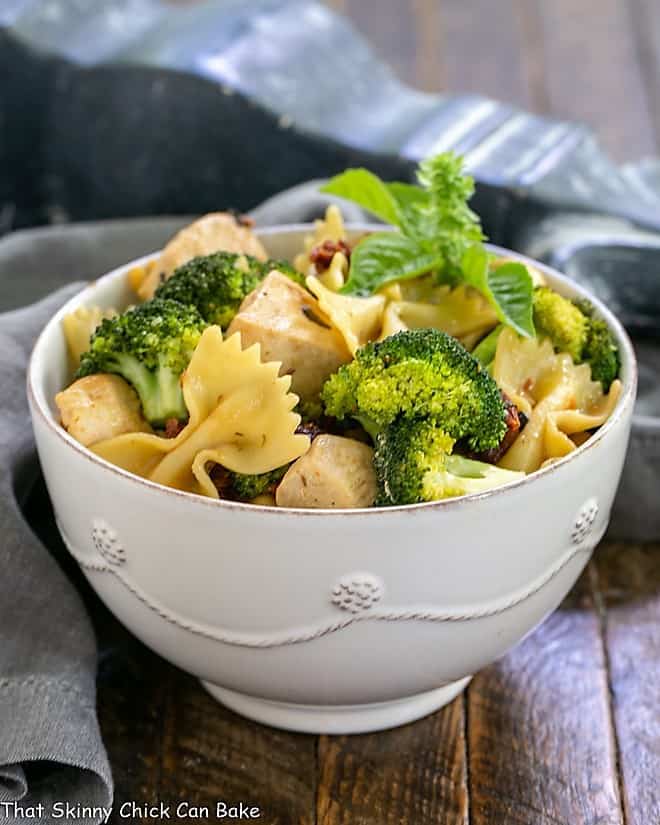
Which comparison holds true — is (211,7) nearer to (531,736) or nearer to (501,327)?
(501,327)

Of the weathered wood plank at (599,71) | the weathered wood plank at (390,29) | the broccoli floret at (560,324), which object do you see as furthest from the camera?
the weathered wood plank at (390,29)

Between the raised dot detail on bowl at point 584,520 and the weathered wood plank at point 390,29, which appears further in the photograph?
the weathered wood plank at point 390,29

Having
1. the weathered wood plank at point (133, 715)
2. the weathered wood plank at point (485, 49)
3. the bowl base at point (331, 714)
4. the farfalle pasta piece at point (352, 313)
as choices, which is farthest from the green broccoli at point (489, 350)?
the weathered wood plank at point (485, 49)

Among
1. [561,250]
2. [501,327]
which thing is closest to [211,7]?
[561,250]

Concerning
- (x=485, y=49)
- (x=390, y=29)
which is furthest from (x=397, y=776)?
(x=390, y=29)

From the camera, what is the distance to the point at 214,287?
4.15 feet

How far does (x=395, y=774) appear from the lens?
1246 mm

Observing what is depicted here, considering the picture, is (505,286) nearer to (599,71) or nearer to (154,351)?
(154,351)

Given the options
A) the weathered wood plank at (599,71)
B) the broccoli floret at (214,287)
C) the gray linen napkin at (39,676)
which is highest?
the broccoli floret at (214,287)

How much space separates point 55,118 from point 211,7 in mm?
354

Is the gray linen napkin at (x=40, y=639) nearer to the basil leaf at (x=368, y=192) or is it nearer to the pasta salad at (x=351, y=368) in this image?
the pasta salad at (x=351, y=368)

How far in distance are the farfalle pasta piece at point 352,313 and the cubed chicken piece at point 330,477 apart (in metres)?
0.11

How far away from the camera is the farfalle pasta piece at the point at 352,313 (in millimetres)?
1201

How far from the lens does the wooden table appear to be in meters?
1.22
